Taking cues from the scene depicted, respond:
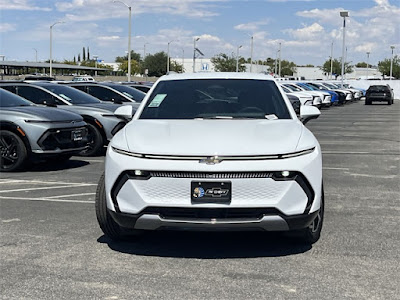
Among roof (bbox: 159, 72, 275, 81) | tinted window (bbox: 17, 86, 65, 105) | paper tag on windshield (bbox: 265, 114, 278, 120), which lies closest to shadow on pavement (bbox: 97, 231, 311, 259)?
paper tag on windshield (bbox: 265, 114, 278, 120)

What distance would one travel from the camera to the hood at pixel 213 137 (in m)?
4.53

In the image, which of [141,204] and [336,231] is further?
[336,231]

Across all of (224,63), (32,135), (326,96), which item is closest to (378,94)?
(326,96)

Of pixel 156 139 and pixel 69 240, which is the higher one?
pixel 156 139

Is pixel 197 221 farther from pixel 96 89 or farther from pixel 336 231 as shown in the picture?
pixel 96 89

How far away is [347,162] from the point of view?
439 inches

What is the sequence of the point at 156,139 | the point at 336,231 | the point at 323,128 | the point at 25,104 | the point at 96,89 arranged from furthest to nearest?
the point at 323,128
the point at 96,89
the point at 25,104
the point at 336,231
the point at 156,139

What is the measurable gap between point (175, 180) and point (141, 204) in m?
0.33

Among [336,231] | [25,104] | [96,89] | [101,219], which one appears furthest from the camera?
[96,89]

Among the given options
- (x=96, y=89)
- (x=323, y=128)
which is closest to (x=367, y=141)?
(x=323, y=128)

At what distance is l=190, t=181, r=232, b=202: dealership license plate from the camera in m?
4.41

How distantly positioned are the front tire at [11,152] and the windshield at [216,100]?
153 inches

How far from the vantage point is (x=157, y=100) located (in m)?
6.06

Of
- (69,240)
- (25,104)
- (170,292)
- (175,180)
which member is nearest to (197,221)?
(175,180)
